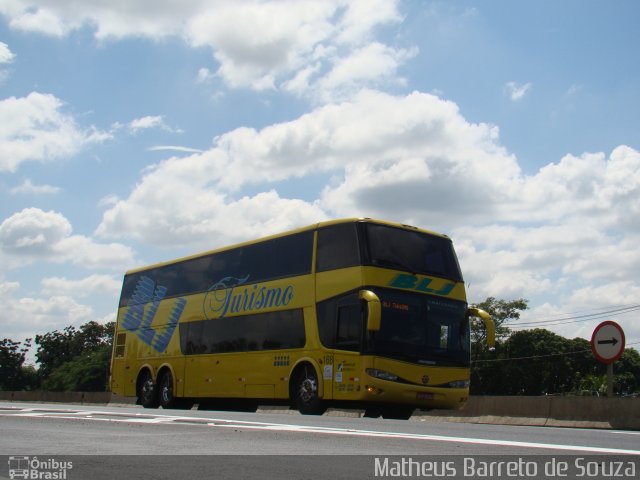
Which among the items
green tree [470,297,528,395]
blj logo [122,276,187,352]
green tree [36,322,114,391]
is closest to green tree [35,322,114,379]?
green tree [36,322,114,391]

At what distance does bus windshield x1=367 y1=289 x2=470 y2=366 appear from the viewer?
55.3 ft

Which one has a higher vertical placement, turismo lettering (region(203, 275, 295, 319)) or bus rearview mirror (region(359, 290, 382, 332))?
turismo lettering (region(203, 275, 295, 319))

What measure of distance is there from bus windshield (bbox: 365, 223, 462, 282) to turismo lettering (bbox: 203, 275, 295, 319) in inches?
97.9

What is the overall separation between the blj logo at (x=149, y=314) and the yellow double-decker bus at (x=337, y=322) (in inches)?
58.9

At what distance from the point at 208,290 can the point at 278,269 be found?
12.0ft

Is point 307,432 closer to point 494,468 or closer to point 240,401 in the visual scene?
point 494,468

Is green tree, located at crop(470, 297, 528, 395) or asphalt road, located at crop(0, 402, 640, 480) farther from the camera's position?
green tree, located at crop(470, 297, 528, 395)

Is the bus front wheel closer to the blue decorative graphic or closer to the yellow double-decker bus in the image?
the blue decorative graphic

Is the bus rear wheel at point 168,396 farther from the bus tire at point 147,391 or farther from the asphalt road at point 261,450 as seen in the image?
the asphalt road at point 261,450

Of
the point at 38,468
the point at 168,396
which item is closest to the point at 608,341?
the point at 168,396

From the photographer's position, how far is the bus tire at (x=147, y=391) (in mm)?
24469

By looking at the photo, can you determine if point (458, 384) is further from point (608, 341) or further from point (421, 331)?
point (608, 341)

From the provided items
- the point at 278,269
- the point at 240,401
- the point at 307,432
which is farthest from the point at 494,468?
the point at 240,401

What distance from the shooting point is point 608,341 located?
1692cm
